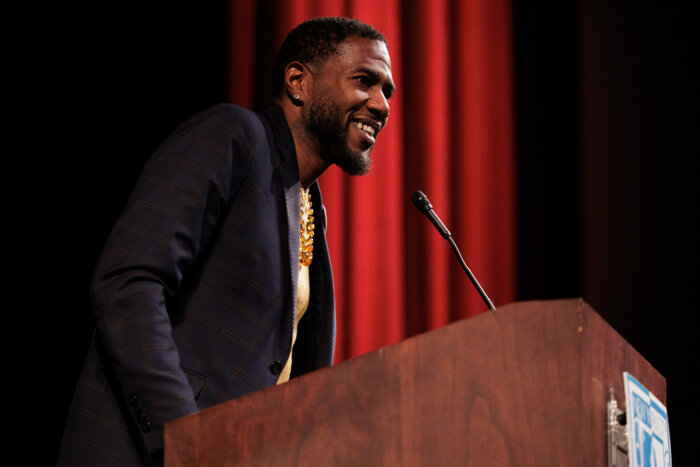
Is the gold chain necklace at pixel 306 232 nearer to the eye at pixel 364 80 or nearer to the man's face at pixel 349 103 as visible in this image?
the man's face at pixel 349 103

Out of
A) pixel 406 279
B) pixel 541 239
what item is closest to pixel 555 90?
pixel 541 239

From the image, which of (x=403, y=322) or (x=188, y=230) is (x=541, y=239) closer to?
(x=403, y=322)

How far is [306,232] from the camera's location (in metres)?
1.72

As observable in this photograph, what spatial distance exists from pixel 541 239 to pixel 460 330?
1813 mm

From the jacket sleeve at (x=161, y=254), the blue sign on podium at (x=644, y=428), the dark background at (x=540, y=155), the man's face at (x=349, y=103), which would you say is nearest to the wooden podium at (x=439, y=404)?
the blue sign on podium at (x=644, y=428)

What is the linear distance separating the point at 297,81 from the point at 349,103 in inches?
4.9

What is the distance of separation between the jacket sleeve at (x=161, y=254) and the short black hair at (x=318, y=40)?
0.39 metres

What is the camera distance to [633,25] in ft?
8.68

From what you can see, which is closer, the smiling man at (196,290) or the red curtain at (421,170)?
the smiling man at (196,290)

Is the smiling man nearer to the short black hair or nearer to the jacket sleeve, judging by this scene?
the jacket sleeve

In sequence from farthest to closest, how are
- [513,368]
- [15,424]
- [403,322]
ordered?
[403,322] → [15,424] → [513,368]

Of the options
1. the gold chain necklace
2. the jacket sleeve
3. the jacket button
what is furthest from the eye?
the jacket button

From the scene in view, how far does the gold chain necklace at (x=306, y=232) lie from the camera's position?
1.70m

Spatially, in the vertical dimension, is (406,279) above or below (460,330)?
above
